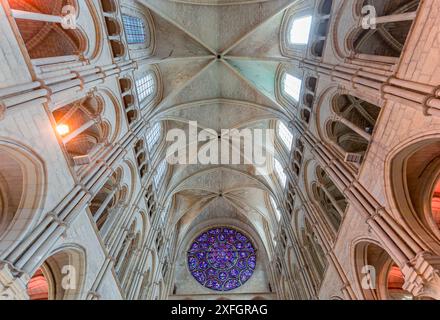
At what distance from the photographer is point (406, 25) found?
10.5 metres

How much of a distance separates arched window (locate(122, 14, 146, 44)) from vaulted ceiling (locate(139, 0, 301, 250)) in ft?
3.54

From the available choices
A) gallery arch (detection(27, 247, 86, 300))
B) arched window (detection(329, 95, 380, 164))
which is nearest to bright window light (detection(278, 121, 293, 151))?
arched window (detection(329, 95, 380, 164))

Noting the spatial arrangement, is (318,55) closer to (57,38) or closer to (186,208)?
(57,38)

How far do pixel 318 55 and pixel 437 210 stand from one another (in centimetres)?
860

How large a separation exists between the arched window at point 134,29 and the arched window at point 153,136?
5.47 metres

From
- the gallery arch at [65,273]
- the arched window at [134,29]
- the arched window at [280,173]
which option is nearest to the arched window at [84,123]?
the gallery arch at [65,273]

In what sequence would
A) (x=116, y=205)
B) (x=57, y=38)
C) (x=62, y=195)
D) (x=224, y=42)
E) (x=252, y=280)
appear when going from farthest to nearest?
(x=252, y=280) → (x=224, y=42) → (x=116, y=205) → (x=57, y=38) → (x=62, y=195)

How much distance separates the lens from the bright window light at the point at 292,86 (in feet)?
51.0

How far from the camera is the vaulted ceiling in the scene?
16156mm

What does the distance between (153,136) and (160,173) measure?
3.12 m

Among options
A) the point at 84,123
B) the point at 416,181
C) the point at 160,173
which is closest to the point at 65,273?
the point at 84,123

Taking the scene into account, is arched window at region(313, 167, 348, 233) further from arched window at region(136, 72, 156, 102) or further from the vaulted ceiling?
arched window at region(136, 72, 156, 102)

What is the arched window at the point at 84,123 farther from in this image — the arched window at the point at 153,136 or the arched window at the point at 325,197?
the arched window at the point at 325,197
